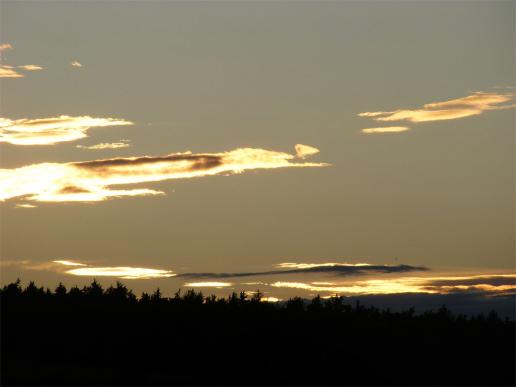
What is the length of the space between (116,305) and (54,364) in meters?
50.0

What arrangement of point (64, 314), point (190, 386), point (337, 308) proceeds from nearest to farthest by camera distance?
1. point (190, 386)
2. point (64, 314)
3. point (337, 308)

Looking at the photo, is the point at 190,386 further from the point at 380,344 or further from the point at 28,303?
the point at 28,303

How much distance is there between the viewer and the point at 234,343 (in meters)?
148

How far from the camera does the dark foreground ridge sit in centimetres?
12238

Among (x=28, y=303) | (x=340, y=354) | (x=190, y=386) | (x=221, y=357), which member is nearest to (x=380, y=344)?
(x=340, y=354)

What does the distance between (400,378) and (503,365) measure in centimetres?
1836

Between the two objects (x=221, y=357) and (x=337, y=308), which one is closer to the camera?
(x=221, y=357)

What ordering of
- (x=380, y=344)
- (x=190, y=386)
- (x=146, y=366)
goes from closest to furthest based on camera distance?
(x=190, y=386)
(x=146, y=366)
(x=380, y=344)

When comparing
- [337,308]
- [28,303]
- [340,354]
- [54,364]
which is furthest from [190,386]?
[337,308]

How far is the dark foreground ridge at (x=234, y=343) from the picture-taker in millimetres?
122375

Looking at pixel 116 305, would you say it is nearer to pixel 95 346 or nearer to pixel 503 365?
pixel 95 346

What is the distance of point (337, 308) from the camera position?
631 feet

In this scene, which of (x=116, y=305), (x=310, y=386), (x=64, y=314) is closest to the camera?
(x=310, y=386)

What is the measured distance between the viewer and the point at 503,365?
440ft
